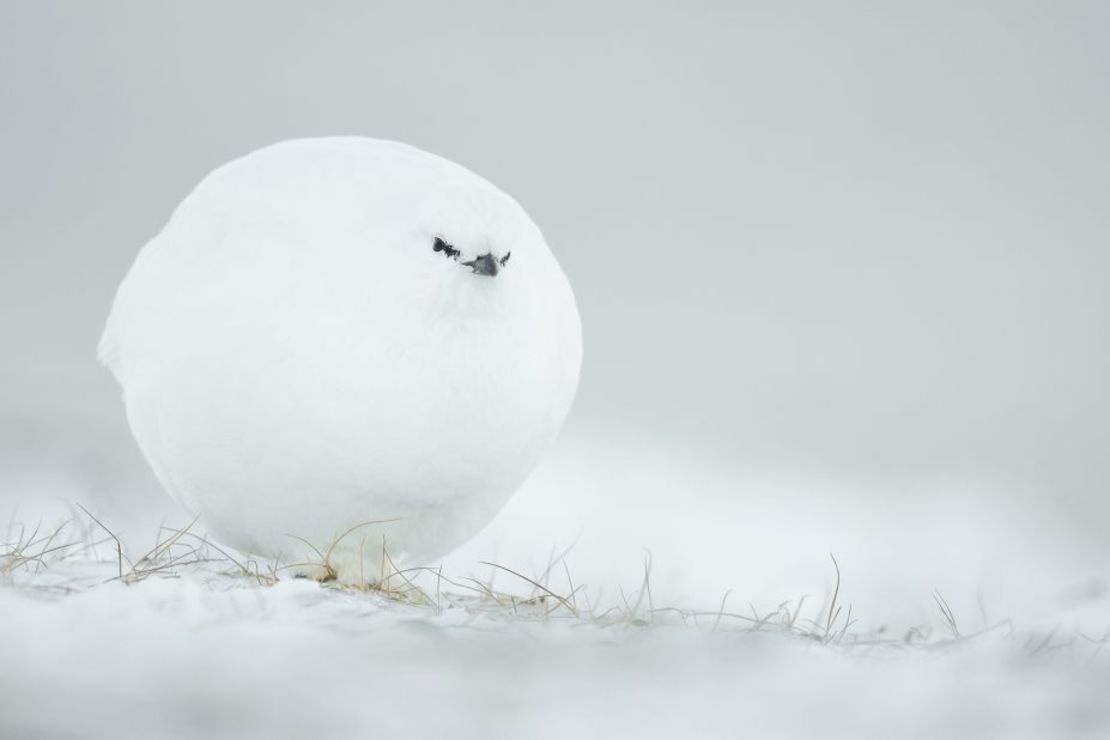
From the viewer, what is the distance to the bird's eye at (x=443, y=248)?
4418mm

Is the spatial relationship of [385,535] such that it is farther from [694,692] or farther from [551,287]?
[694,692]

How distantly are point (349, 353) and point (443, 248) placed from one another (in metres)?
0.51

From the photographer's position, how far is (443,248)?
445cm

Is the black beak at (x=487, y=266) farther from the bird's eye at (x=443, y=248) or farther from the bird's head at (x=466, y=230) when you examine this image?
the bird's eye at (x=443, y=248)

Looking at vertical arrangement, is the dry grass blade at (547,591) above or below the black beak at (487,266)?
below

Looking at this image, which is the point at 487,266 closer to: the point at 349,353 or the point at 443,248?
the point at 443,248

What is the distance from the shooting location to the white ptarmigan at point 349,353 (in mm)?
4410

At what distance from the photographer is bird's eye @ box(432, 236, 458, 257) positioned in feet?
14.5

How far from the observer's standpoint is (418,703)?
3.07m

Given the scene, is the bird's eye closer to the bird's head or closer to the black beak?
the bird's head

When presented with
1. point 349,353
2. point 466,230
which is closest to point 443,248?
point 466,230

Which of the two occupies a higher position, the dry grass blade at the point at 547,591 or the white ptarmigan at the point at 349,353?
the white ptarmigan at the point at 349,353

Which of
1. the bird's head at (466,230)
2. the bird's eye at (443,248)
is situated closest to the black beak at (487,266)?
the bird's head at (466,230)

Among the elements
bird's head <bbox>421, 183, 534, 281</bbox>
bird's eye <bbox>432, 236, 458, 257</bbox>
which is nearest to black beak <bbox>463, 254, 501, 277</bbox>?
bird's head <bbox>421, 183, 534, 281</bbox>
